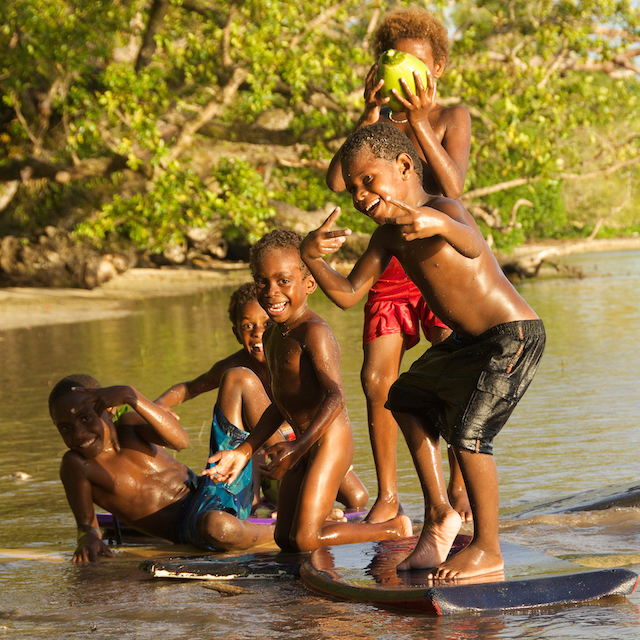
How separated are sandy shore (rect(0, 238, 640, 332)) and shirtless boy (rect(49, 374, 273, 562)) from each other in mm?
10172

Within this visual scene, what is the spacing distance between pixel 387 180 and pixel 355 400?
157 inches

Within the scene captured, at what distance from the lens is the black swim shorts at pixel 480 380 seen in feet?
9.50

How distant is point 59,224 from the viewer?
18.4 m

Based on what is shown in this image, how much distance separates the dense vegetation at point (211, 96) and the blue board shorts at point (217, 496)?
30.3 ft

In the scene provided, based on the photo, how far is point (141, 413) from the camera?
3863mm

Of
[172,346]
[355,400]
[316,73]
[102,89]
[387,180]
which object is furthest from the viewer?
[102,89]

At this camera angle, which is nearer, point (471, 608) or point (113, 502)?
point (471, 608)

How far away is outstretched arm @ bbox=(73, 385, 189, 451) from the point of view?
3.80 metres

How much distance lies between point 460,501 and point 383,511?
39cm

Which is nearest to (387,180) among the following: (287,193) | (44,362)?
(44,362)

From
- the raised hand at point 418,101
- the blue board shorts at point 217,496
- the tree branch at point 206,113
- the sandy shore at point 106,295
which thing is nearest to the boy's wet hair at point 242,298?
the blue board shorts at point 217,496

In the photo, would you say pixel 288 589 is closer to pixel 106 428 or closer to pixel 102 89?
pixel 106 428

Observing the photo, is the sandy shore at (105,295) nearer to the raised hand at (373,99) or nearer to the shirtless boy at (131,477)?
the shirtless boy at (131,477)

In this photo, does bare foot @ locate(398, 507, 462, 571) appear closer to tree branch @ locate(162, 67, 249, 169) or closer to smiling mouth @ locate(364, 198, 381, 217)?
smiling mouth @ locate(364, 198, 381, 217)
